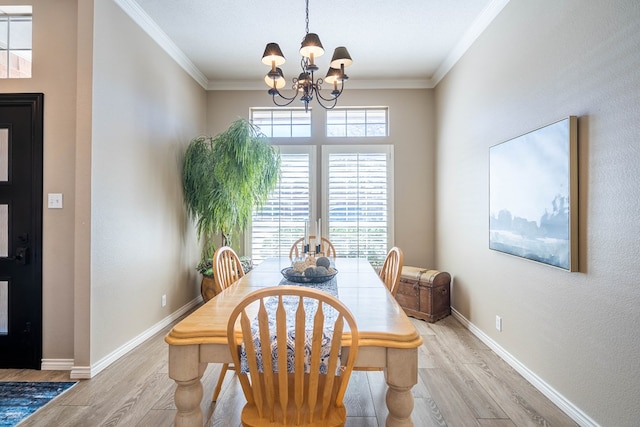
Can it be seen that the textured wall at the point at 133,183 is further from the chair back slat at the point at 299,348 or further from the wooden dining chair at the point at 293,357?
the chair back slat at the point at 299,348

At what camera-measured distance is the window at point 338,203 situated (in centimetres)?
439

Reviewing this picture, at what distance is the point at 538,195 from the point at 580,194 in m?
0.33

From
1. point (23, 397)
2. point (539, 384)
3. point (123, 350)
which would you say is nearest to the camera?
point (23, 397)

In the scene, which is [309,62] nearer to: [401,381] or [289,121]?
[401,381]

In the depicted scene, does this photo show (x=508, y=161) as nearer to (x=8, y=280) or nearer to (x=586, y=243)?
(x=586, y=243)

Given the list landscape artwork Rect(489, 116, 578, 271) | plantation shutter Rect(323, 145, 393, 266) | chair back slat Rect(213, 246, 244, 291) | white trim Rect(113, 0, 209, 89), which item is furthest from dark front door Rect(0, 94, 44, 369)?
landscape artwork Rect(489, 116, 578, 271)

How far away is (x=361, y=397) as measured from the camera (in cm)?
211

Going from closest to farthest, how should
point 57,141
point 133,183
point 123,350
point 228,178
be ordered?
point 57,141, point 123,350, point 133,183, point 228,178

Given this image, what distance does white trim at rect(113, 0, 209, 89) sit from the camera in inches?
111

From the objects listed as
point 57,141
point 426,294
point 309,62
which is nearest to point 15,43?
point 57,141

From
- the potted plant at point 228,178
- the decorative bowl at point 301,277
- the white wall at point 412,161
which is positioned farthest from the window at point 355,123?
the decorative bowl at point 301,277

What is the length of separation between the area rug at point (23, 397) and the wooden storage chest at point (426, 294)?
10.1ft

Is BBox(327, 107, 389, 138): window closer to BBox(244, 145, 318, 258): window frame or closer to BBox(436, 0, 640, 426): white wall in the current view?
BBox(244, 145, 318, 258): window frame

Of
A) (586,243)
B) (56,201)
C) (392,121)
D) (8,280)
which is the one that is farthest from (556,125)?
(8,280)
